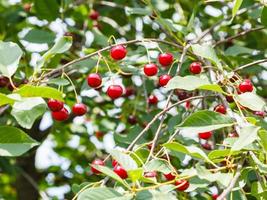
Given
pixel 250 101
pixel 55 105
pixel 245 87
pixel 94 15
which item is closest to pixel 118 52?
pixel 55 105

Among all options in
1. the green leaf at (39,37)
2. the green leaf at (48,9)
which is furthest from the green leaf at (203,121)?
the green leaf at (48,9)

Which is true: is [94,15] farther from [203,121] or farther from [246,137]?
[246,137]

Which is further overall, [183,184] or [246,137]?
[183,184]

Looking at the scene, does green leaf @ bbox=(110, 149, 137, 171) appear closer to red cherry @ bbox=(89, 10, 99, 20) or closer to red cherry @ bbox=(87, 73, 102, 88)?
red cherry @ bbox=(87, 73, 102, 88)

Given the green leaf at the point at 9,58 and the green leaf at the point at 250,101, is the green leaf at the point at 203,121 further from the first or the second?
the green leaf at the point at 9,58

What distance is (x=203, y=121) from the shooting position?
1424mm

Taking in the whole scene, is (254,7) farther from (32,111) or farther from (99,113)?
(32,111)

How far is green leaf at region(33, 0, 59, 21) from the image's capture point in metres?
2.65

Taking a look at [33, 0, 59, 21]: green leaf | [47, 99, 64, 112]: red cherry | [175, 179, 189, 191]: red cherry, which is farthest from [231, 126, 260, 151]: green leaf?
[33, 0, 59, 21]: green leaf

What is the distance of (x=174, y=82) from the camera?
4.75ft

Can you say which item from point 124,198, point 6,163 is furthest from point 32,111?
point 6,163

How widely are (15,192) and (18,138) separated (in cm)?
295

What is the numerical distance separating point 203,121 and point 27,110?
41cm

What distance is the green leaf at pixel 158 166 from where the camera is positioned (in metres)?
1.37
